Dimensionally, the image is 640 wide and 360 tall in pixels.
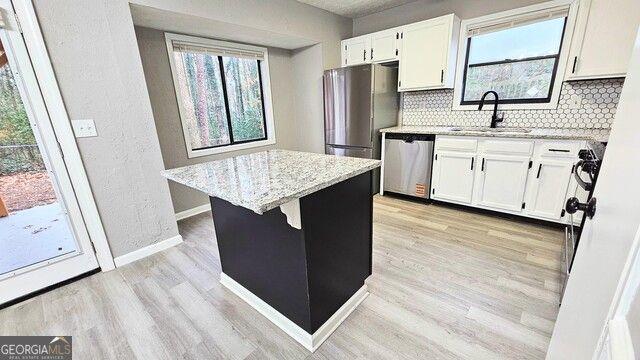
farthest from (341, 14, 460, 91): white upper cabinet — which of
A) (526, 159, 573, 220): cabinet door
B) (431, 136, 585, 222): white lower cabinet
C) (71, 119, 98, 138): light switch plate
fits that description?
(71, 119, 98, 138): light switch plate

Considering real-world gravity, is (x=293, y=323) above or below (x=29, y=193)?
below

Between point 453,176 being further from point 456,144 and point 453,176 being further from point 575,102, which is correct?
A: point 575,102

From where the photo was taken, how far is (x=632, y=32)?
194 cm

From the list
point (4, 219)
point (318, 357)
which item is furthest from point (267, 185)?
point (4, 219)

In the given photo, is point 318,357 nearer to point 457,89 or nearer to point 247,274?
Result: point 247,274

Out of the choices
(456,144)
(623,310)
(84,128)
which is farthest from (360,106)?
(623,310)

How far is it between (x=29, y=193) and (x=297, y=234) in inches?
84.3

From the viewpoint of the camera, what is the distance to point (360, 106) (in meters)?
3.19

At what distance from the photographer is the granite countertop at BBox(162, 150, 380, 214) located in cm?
98

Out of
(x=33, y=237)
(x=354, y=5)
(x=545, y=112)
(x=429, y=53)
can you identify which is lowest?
(x=33, y=237)

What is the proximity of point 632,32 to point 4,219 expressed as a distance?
192 inches

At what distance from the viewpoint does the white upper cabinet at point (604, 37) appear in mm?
1976

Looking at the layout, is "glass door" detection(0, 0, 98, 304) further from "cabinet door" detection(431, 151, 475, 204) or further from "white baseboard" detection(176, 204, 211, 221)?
"cabinet door" detection(431, 151, 475, 204)

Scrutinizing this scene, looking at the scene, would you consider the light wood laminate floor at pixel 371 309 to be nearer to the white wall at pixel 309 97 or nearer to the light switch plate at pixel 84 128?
the light switch plate at pixel 84 128
